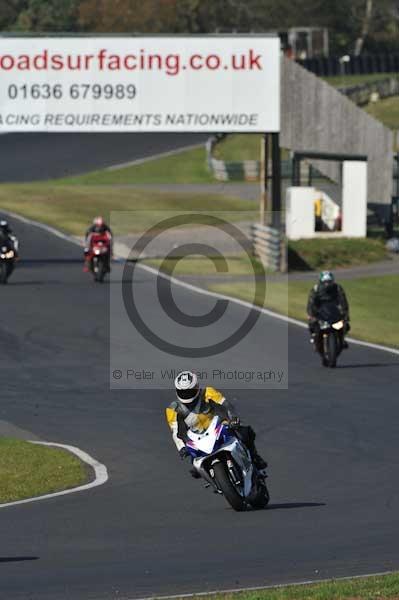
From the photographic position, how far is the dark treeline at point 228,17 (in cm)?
10700

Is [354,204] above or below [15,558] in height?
above

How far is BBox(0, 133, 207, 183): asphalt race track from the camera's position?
69.2 m

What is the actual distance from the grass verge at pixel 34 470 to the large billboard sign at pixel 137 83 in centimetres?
2362

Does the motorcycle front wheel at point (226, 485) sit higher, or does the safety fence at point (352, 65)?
the safety fence at point (352, 65)

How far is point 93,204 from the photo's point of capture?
2263 inches

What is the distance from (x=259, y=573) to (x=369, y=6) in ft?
351

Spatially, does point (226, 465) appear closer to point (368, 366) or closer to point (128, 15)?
point (368, 366)

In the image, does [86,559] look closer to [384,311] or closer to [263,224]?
[384,311]

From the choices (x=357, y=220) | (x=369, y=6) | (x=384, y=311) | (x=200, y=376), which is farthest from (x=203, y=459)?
(x=369, y=6)

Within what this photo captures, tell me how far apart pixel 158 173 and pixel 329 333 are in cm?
4590

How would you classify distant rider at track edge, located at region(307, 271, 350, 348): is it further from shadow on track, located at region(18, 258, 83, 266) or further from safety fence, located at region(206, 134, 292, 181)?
safety fence, located at region(206, 134, 292, 181)

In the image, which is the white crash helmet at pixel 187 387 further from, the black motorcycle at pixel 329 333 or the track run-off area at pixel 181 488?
the black motorcycle at pixel 329 333

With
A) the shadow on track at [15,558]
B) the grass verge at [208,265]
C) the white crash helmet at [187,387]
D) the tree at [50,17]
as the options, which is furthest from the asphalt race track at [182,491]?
the tree at [50,17]

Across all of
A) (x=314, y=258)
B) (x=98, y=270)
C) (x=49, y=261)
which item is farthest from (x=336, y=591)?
(x=49, y=261)
